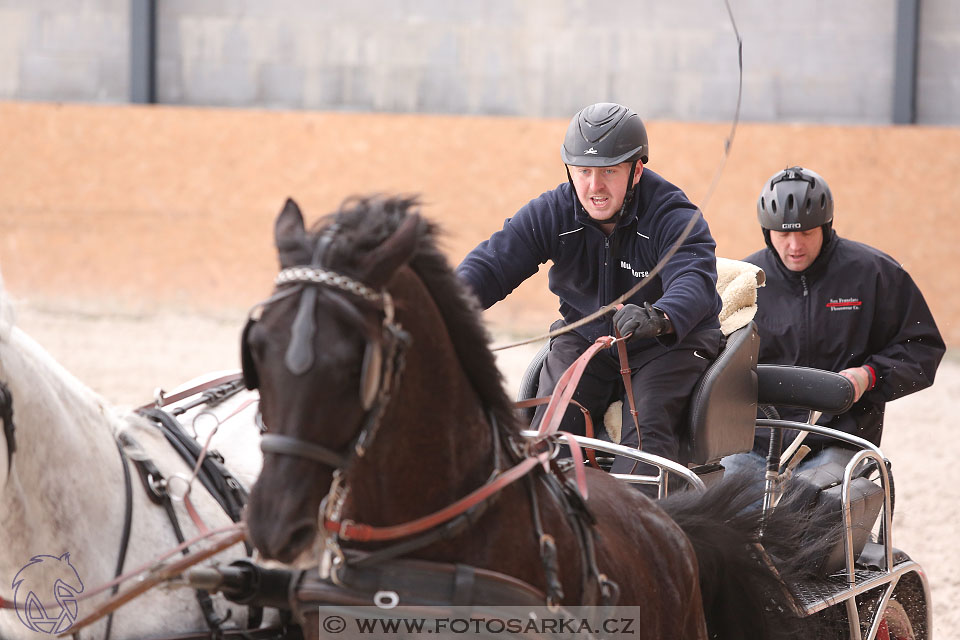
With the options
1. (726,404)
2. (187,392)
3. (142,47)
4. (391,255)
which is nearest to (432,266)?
(391,255)

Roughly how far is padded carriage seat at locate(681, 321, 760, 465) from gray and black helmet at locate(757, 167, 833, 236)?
726 millimetres

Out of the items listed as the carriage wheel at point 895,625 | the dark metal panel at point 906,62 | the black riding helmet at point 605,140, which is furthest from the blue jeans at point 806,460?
the dark metal panel at point 906,62

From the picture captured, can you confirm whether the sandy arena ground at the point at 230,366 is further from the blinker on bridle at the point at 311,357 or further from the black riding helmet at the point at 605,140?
the blinker on bridle at the point at 311,357

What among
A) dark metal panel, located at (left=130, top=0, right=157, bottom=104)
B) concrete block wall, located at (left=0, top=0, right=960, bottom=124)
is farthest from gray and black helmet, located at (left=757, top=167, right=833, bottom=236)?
dark metal panel, located at (left=130, top=0, right=157, bottom=104)

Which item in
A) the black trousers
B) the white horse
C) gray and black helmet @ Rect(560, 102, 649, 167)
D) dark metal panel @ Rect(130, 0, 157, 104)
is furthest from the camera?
dark metal panel @ Rect(130, 0, 157, 104)

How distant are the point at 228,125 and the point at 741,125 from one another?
15.1 feet

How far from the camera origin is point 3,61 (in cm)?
991

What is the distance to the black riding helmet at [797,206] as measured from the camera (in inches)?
151

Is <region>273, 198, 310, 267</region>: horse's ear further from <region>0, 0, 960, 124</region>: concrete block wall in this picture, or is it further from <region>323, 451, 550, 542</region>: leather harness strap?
<region>0, 0, 960, 124</region>: concrete block wall

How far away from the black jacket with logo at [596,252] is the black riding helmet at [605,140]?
162 mm

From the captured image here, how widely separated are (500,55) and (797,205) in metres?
6.49

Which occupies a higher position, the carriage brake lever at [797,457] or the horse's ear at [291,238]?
Answer: the horse's ear at [291,238]

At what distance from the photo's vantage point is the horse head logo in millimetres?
1904

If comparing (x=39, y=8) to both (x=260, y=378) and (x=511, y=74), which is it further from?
(x=260, y=378)
